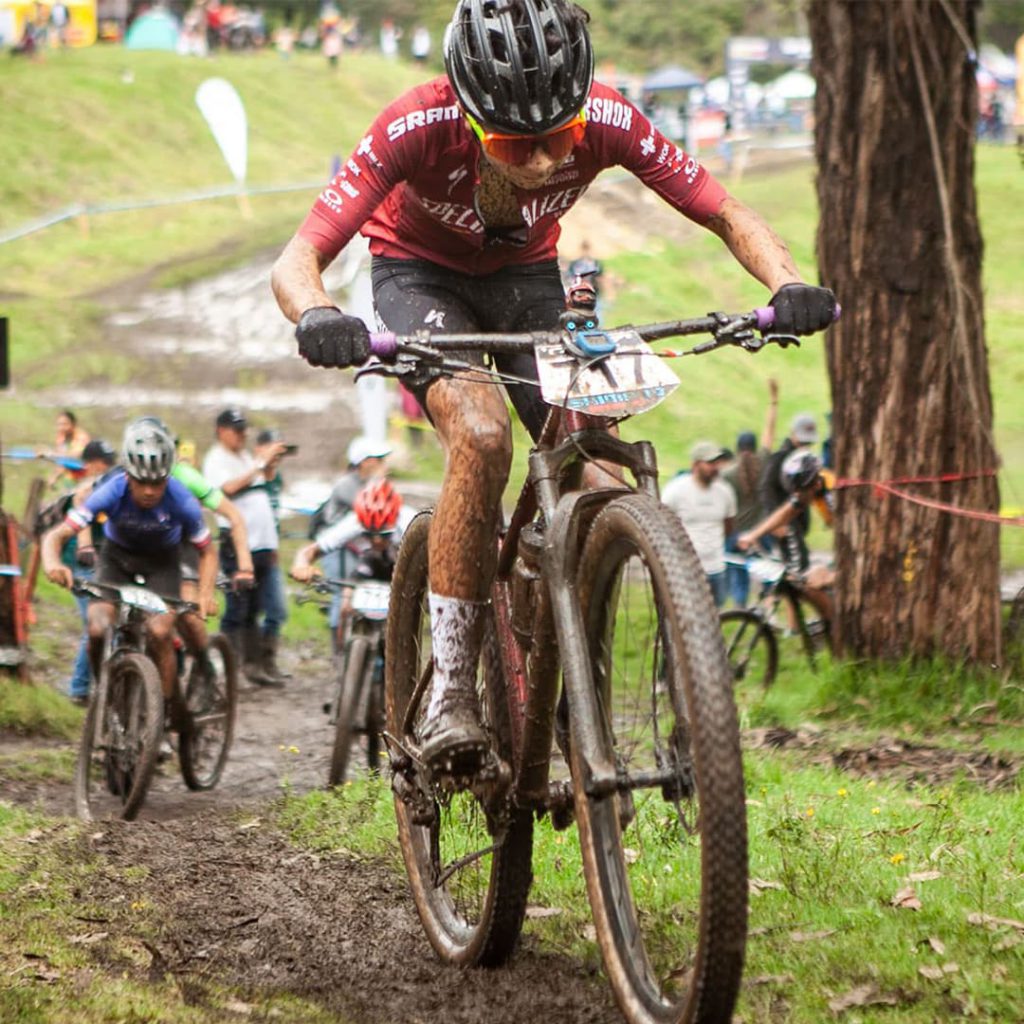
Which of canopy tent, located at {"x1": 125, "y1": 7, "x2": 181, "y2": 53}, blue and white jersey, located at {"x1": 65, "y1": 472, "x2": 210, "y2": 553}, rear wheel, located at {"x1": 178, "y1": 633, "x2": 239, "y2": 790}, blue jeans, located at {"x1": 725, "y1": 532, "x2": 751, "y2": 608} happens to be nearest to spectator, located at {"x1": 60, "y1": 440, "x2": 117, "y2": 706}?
blue and white jersey, located at {"x1": 65, "y1": 472, "x2": 210, "y2": 553}

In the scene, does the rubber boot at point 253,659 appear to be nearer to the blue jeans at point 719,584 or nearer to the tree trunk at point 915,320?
the blue jeans at point 719,584

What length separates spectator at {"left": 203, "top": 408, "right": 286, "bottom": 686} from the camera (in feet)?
49.4

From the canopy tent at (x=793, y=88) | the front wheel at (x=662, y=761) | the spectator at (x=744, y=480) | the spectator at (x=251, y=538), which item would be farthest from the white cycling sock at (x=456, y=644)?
the canopy tent at (x=793, y=88)

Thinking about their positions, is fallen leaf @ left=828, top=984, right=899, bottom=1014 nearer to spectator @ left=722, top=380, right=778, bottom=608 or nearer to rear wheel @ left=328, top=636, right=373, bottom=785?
rear wheel @ left=328, top=636, right=373, bottom=785

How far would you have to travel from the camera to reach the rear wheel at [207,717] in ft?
34.6

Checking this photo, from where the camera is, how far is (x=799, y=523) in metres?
15.0

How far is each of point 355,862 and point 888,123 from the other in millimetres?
5674

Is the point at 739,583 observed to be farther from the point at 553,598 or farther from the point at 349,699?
the point at 553,598

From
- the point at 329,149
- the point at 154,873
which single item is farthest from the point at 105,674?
the point at 329,149

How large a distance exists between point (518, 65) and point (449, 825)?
2392 mm

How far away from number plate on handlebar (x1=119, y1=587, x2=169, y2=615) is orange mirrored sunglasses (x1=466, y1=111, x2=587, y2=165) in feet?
19.4

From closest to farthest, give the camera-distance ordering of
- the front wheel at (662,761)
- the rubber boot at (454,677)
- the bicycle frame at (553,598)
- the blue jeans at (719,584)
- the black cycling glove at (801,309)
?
the front wheel at (662,761) < the bicycle frame at (553,598) < the black cycling glove at (801,309) < the rubber boot at (454,677) < the blue jeans at (719,584)

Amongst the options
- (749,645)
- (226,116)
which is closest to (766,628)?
(749,645)

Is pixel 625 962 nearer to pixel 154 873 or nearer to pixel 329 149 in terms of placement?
pixel 154 873
